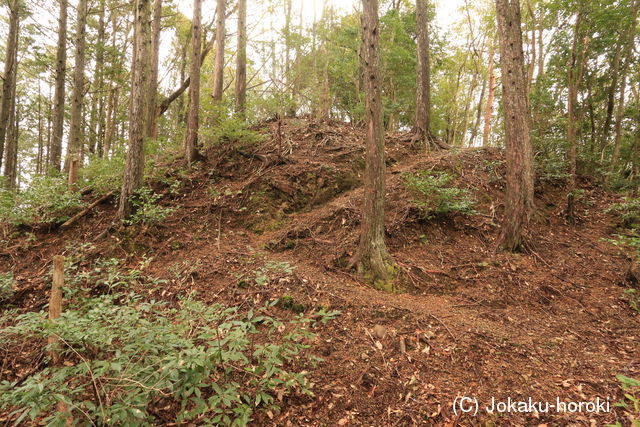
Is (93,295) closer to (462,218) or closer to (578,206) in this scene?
(462,218)

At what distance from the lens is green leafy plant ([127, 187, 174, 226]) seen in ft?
20.6

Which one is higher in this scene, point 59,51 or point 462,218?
point 59,51

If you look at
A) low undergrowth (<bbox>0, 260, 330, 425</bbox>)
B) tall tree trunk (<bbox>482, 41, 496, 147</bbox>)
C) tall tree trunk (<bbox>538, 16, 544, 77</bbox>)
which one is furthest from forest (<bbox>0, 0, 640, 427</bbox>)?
tall tree trunk (<bbox>482, 41, 496, 147</bbox>)

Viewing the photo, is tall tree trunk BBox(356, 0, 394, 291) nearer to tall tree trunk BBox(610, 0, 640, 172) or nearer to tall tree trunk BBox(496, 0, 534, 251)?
tall tree trunk BBox(496, 0, 534, 251)

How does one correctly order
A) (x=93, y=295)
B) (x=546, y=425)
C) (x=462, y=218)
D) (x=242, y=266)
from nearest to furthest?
1. (x=546, y=425)
2. (x=93, y=295)
3. (x=242, y=266)
4. (x=462, y=218)

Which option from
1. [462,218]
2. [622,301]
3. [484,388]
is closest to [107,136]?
[462,218]

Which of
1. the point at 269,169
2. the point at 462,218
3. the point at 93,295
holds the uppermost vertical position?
the point at 269,169

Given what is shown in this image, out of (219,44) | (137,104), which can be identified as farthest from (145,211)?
(219,44)

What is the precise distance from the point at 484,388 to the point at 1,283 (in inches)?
272

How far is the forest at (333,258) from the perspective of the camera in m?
2.60

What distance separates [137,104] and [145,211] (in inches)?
88.5

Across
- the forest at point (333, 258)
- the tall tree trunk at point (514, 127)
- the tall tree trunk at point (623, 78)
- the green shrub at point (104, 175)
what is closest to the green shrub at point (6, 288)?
the forest at point (333, 258)

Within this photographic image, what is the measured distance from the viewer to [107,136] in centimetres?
1661

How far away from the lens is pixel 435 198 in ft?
20.9
